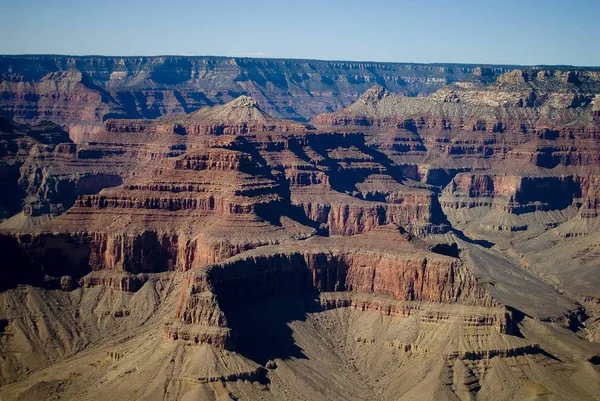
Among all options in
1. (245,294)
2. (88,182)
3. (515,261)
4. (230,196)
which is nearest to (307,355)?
(245,294)

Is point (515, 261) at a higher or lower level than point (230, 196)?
lower

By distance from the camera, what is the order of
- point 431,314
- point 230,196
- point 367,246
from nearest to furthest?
point 431,314, point 367,246, point 230,196

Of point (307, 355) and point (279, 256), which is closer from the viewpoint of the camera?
point (307, 355)

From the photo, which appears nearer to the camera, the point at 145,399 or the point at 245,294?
the point at 145,399

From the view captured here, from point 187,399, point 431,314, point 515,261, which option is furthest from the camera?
point 515,261

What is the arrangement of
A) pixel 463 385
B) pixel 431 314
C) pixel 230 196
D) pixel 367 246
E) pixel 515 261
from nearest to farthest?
pixel 463 385, pixel 431 314, pixel 367 246, pixel 230 196, pixel 515 261

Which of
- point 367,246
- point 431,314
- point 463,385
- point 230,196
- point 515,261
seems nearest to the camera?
point 463,385

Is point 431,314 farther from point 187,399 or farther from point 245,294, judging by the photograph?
point 187,399

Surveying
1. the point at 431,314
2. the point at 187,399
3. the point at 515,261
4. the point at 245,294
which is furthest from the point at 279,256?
the point at 515,261

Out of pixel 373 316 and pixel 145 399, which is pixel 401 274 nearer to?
pixel 373 316
